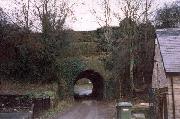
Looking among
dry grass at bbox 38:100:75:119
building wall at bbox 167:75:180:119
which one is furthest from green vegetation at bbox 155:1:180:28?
building wall at bbox 167:75:180:119

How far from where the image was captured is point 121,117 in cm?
2072

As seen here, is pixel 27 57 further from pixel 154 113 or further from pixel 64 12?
pixel 154 113

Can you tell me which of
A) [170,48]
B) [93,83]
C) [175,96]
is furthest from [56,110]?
[93,83]

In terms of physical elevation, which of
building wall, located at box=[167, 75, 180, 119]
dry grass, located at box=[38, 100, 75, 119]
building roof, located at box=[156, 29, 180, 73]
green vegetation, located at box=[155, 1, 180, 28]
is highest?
green vegetation, located at box=[155, 1, 180, 28]

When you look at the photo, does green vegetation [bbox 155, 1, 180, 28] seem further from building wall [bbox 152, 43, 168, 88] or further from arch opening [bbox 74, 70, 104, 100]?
building wall [bbox 152, 43, 168, 88]

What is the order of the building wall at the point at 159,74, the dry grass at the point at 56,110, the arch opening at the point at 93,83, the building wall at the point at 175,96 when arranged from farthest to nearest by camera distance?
the arch opening at the point at 93,83
the dry grass at the point at 56,110
the building wall at the point at 159,74
the building wall at the point at 175,96

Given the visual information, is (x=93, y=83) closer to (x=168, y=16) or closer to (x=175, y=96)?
(x=168, y=16)

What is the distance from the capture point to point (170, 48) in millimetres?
22719

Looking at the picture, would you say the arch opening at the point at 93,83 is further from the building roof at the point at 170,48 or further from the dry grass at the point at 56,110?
the building roof at the point at 170,48

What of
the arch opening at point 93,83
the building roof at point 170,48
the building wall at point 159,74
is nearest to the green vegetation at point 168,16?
the arch opening at point 93,83

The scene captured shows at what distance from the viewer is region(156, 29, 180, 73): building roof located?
21219 mm

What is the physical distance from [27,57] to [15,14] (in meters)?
4.85

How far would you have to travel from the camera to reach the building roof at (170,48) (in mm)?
21219

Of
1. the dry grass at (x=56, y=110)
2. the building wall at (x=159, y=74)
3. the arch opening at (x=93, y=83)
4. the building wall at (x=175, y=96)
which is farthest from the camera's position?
the arch opening at (x=93, y=83)
